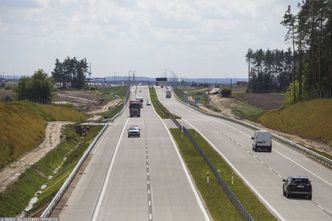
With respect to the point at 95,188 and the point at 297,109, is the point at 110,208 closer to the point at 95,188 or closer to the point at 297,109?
the point at 95,188

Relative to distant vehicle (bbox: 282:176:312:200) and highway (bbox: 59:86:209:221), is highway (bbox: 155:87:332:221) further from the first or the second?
highway (bbox: 59:86:209:221)

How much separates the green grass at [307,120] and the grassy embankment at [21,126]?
1277 inches

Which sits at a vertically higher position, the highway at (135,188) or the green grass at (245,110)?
the highway at (135,188)

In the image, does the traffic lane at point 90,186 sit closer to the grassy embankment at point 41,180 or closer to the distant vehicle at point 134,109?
the grassy embankment at point 41,180

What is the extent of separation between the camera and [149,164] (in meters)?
54.9

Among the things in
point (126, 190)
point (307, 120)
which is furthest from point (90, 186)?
point (307, 120)

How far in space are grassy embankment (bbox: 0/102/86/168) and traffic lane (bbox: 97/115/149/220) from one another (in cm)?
1105

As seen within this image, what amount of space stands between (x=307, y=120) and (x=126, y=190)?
5207 cm

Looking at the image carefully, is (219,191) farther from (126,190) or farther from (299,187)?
(126,190)

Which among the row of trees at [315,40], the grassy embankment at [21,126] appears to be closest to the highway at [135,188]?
the grassy embankment at [21,126]

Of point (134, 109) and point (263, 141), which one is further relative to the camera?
point (134, 109)

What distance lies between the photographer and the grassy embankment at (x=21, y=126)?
67125 millimetres

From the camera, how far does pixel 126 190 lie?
136 feet

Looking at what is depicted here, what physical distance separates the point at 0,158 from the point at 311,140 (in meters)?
36.1
